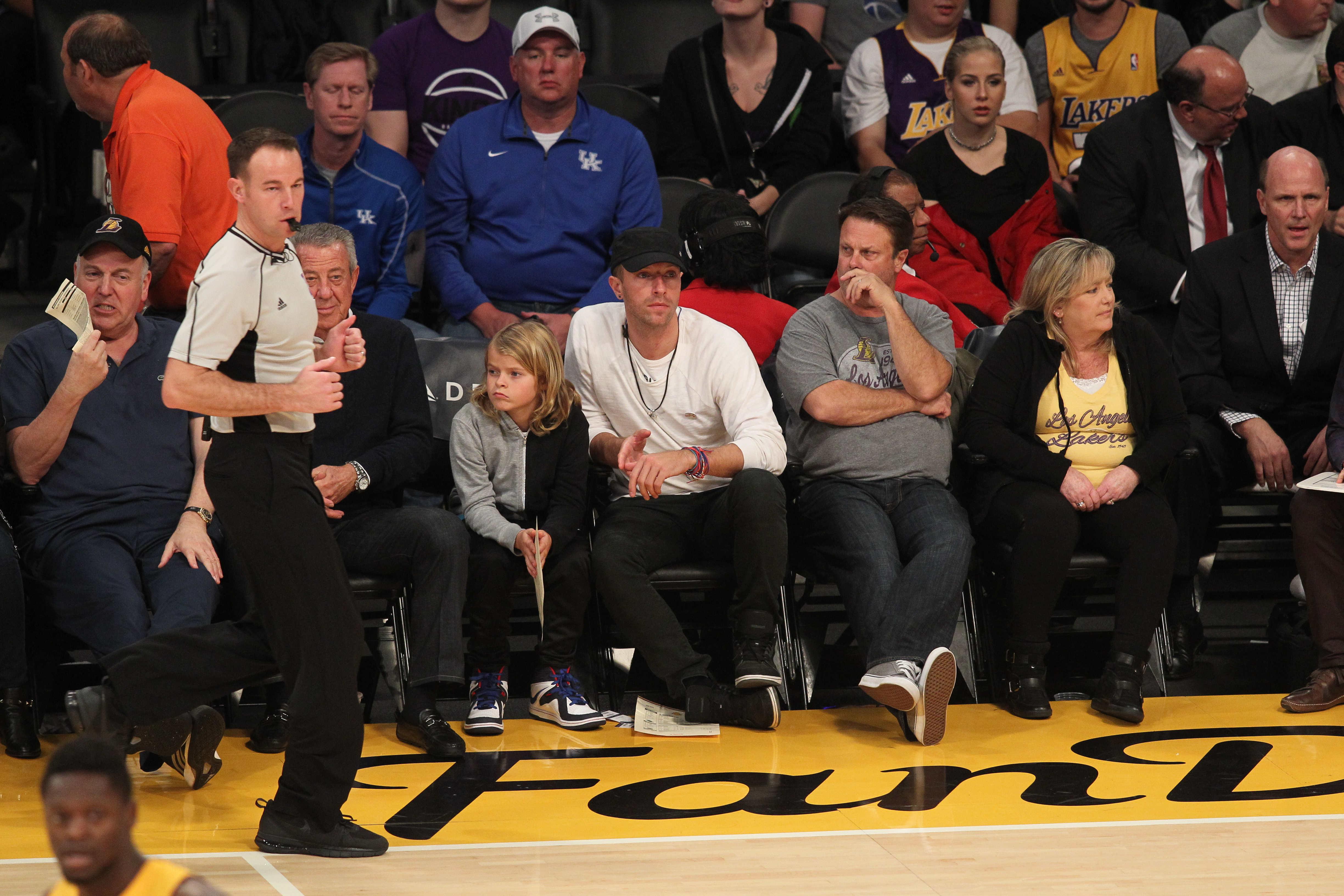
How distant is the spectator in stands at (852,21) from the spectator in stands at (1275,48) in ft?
4.73

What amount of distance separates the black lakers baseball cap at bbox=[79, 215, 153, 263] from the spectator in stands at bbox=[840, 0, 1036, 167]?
10.4ft

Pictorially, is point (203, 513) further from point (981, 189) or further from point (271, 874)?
point (981, 189)

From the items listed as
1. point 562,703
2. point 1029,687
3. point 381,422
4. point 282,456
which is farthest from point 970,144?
point 282,456

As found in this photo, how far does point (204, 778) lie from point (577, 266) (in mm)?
2505

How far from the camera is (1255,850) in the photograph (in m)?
3.06

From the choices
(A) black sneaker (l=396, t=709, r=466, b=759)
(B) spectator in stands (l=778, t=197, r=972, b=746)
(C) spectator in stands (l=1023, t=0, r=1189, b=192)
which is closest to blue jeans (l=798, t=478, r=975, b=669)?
(B) spectator in stands (l=778, t=197, r=972, b=746)

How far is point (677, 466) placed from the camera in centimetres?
406

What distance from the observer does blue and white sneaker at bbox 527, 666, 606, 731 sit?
3941 millimetres

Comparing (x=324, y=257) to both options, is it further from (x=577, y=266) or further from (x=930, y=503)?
(x=930, y=503)

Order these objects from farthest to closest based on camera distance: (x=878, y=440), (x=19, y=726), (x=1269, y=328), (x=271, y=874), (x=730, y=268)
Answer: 1. (x=1269, y=328)
2. (x=730, y=268)
3. (x=878, y=440)
4. (x=19, y=726)
5. (x=271, y=874)

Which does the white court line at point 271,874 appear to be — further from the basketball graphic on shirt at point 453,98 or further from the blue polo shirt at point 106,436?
the basketball graphic on shirt at point 453,98

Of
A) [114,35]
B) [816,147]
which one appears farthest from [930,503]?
[114,35]

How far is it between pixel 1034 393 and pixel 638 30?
3474 millimetres

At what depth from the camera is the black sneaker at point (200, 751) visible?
3.41 metres
